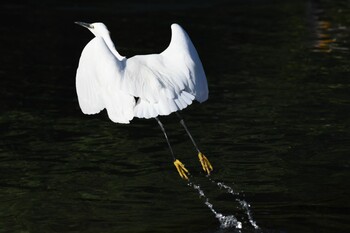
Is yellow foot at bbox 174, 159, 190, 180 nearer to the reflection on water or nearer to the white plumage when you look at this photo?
the white plumage

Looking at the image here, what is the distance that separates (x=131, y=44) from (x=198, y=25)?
10.8 feet

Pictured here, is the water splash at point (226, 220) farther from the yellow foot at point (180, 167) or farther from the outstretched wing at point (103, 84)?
the outstretched wing at point (103, 84)

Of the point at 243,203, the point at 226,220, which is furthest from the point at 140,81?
the point at 243,203

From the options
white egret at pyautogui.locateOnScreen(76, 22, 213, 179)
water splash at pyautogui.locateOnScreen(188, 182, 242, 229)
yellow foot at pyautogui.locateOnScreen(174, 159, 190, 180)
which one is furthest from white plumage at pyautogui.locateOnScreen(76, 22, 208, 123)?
water splash at pyautogui.locateOnScreen(188, 182, 242, 229)

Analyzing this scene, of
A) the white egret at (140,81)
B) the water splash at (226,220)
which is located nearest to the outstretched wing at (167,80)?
the white egret at (140,81)

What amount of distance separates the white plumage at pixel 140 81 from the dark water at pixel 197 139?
1.38m

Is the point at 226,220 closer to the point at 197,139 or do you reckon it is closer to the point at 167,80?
the point at 167,80

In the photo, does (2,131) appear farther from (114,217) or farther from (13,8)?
(13,8)

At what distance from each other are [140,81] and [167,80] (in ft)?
0.88

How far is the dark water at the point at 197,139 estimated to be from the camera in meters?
10.2

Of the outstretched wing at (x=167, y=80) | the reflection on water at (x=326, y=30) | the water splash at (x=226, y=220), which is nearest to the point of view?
the outstretched wing at (x=167, y=80)

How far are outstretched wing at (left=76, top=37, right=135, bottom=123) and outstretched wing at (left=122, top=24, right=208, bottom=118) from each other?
0.08m

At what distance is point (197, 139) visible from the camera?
13.5 m

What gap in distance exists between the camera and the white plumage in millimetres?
8992
